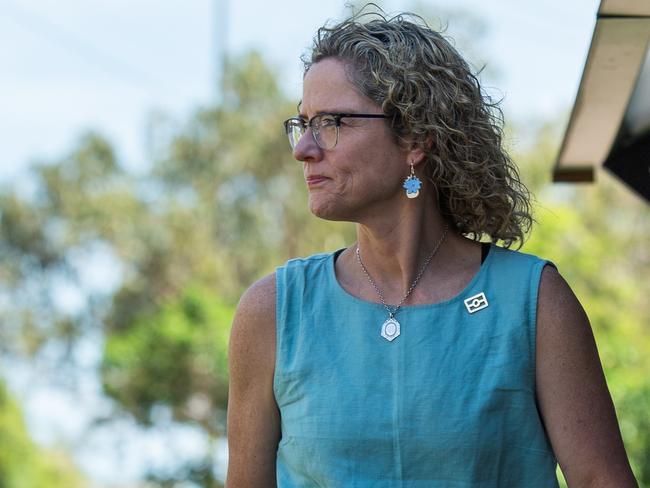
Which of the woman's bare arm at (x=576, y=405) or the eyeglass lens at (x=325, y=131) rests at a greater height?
the eyeglass lens at (x=325, y=131)

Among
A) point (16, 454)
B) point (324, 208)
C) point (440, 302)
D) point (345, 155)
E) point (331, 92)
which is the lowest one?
point (16, 454)

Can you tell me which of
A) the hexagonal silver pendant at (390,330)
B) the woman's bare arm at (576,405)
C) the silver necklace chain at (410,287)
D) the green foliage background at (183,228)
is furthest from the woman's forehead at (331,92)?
the green foliage background at (183,228)

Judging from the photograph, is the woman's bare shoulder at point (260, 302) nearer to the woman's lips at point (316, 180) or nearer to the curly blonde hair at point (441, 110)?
the woman's lips at point (316, 180)

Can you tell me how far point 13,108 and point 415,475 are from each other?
144 feet

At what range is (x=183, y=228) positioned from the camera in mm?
23516

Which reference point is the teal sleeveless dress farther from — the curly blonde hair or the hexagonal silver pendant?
the curly blonde hair

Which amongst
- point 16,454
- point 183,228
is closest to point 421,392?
point 16,454

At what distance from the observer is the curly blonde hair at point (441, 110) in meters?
2.51

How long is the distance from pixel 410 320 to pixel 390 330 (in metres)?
0.05

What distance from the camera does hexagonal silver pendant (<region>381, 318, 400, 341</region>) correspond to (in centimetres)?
254

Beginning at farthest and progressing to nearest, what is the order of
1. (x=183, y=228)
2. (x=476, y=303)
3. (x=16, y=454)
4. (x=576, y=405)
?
(x=183, y=228)
(x=16, y=454)
(x=476, y=303)
(x=576, y=405)

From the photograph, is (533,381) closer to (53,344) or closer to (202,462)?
(202,462)

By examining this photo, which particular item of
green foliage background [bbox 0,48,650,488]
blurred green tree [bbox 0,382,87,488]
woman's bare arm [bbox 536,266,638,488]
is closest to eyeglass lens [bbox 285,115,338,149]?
woman's bare arm [bbox 536,266,638,488]

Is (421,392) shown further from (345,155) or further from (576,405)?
(345,155)
